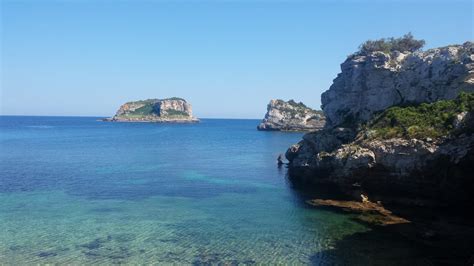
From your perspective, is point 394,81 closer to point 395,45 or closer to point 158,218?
point 395,45

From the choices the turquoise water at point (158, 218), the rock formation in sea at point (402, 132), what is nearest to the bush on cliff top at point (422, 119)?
the rock formation in sea at point (402, 132)

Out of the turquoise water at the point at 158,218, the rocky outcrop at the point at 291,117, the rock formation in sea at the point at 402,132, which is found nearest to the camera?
the turquoise water at the point at 158,218

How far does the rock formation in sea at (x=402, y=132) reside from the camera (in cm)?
3862

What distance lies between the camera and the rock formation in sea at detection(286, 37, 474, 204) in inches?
1521

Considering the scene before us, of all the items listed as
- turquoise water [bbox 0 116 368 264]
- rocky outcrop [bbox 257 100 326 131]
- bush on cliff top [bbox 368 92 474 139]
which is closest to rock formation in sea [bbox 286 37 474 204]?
bush on cliff top [bbox 368 92 474 139]

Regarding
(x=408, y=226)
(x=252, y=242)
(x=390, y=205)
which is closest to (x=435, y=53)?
(x=390, y=205)

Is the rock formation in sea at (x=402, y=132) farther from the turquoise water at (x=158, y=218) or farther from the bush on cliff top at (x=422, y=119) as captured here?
the turquoise water at (x=158, y=218)

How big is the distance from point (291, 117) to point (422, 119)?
14788 cm

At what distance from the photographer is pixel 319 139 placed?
59.0m

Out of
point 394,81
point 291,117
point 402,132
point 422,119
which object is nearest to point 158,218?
point 402,132

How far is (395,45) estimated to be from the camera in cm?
6675

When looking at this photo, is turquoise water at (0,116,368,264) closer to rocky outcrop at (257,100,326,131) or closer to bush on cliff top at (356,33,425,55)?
bush on cliff top at (356,33,425,55)

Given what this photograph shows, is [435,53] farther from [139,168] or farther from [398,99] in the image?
[139,168]

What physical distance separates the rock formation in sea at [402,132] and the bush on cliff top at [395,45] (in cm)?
401
